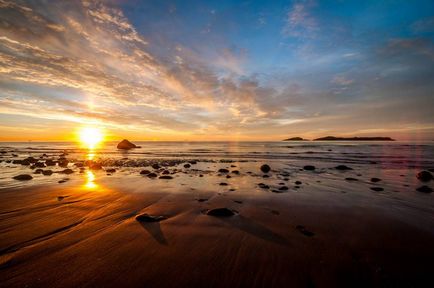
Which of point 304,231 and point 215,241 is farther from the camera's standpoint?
point 304,231

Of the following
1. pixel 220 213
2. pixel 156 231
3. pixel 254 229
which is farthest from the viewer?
pixel 220 213

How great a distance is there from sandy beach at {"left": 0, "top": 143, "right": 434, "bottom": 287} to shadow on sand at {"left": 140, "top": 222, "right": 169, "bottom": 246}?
0.03 m

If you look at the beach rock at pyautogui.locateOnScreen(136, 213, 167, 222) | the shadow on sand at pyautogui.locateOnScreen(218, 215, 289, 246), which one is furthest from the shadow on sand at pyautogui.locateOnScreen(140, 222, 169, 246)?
the shadow on sand at pyautogui.locateOnScreen(218, 215, 289, 246)

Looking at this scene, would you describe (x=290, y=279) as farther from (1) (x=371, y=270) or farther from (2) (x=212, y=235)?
(2) (x=212, y=235)

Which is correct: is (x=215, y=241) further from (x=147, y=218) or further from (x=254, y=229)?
(x=147, y=218)

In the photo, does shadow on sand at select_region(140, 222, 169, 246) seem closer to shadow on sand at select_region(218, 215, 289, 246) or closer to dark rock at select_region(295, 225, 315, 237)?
shadow on sand at select_region(218, 215, 289, 246)

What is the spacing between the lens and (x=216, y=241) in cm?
418

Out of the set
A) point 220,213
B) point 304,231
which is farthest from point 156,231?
point 304,231

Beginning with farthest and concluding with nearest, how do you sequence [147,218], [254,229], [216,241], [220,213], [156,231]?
[220,213] → [147,218] → [254,229] → [156,231] → [216,241]

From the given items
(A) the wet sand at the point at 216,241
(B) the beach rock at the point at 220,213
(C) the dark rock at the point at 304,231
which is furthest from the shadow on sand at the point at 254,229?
(C) the dark rock at the point at 304,231

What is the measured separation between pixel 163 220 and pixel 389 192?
944 centimetres

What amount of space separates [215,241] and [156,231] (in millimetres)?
1474

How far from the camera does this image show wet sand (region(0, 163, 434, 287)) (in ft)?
9.94

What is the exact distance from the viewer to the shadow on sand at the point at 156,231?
4.17m
